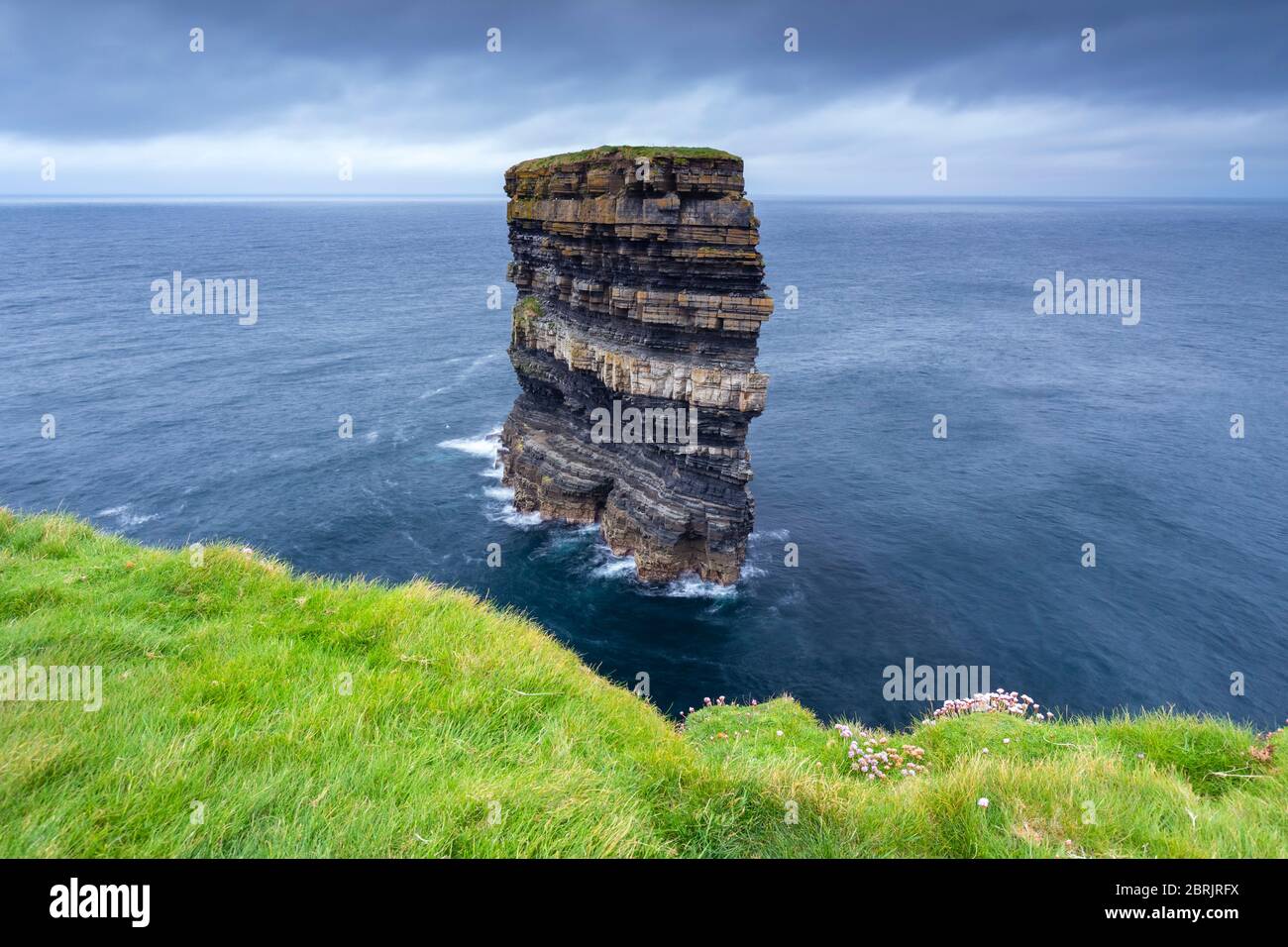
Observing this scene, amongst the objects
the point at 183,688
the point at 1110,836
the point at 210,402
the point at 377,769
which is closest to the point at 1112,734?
the point at 1110,836

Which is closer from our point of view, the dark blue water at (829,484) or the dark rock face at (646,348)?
the dark blue water at (829,484)

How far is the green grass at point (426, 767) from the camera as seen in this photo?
20.0ft

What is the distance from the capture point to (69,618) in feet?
34.2
